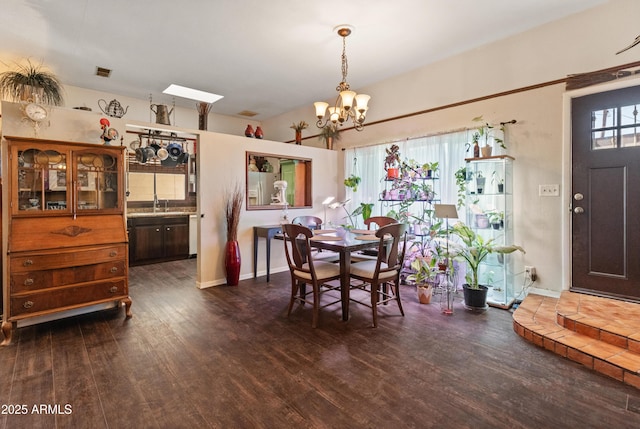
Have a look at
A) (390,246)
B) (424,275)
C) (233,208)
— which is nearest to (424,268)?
(424,275)

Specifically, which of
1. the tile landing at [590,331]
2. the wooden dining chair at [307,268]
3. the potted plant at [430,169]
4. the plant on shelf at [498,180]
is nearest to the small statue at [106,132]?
the wooden dining chair at [307,268]

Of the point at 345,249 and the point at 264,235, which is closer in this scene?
the point at 345,249

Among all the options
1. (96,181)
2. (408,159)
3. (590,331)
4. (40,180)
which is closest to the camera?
(590,331)

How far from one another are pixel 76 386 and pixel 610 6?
5313mm

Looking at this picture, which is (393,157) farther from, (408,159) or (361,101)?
(361,101)

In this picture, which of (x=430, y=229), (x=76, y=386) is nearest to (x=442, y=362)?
(x=430, y=229)

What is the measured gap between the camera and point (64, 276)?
9.42 ft

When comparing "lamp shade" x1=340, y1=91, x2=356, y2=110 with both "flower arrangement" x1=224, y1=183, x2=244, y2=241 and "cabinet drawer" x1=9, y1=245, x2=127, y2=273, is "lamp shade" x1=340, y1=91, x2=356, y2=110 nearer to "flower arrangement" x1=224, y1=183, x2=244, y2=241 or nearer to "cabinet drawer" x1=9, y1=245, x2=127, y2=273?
"flower arrangement" x1=224, y1=183, x2=244, y2=241

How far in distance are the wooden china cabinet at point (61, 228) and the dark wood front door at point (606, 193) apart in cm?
460

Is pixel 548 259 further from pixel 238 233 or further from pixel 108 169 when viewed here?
pixel 108 169

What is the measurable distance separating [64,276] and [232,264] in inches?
70.9

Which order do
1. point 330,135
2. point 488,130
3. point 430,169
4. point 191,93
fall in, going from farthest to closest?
1. point 330,135
2. point 191,93
3. point 430,169
4. point 488,130

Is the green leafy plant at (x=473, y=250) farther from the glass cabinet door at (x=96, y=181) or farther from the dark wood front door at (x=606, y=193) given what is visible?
the glass cabinet door at (x=96, y=181)

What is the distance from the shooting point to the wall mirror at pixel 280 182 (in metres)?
5.28
